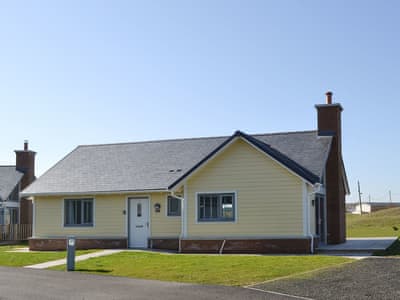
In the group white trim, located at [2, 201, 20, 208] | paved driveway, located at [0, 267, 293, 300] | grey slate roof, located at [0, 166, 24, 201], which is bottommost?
paved driveway, located at [0, 267, 293, 300]

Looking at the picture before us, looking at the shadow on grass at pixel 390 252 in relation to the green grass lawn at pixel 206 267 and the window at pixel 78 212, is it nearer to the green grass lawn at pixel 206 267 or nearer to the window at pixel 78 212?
the green grass lawn at pixel 206 267

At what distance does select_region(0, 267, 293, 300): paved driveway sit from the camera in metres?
14.0

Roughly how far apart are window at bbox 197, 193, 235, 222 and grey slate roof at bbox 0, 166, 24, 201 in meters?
18.5

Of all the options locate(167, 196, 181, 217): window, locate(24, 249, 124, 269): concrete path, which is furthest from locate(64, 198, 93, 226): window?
locate(167, 196, 181, 217): window

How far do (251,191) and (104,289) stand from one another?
10.7 meters

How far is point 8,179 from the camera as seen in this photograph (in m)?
41.5

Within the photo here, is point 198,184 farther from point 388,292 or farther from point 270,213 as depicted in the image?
point 388,292

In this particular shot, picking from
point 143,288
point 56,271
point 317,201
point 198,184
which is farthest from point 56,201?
point 143,288

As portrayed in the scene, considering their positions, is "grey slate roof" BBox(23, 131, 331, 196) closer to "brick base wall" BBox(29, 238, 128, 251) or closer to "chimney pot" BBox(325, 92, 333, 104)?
"chimney pot" BBox(325, 92, 333, 104)

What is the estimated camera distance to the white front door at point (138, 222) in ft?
92.0

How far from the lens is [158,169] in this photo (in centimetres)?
2916

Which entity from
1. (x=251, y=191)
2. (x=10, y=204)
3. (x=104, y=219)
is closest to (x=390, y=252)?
(x=251, y=191)

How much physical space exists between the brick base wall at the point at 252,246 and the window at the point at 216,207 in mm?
952

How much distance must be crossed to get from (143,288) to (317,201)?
13.3 m
